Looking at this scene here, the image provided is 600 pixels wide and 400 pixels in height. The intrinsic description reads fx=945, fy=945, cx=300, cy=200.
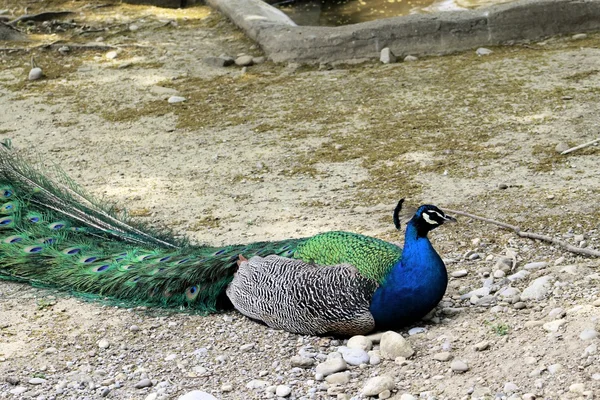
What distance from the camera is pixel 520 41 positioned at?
31.8 feet

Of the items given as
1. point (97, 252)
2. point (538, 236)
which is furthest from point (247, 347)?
point (538, 236)

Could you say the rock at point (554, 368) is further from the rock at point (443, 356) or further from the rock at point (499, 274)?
the rock at point (499, 274)

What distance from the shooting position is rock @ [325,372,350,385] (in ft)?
13.7

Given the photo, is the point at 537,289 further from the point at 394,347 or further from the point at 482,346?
the point at 394,347

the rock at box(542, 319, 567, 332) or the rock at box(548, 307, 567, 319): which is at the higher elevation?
the rock at box(542, 319, 567, 332)

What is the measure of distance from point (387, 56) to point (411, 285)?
208 inches

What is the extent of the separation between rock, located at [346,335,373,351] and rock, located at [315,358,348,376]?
0.18m

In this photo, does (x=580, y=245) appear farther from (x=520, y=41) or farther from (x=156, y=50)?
(x=156, y=50)

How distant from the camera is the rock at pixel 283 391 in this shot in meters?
4.12

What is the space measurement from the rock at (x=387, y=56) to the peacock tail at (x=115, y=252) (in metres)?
4.37

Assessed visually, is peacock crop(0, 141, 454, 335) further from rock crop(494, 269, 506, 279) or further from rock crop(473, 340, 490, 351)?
rock crop(494, 269, 506, 279)

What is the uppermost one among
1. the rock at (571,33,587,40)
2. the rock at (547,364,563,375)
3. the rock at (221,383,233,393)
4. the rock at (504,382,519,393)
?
the rock at (547,364,563,375)

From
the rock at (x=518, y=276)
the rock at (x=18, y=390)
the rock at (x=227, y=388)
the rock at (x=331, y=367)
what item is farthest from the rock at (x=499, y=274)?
the rock at (x=18, y=390)

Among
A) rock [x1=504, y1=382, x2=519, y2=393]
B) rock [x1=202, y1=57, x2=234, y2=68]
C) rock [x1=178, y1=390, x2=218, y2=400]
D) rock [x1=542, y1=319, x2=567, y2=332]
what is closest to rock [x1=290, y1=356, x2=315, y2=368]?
rock [x1=178, y1=390, x2=218, y2=400]
